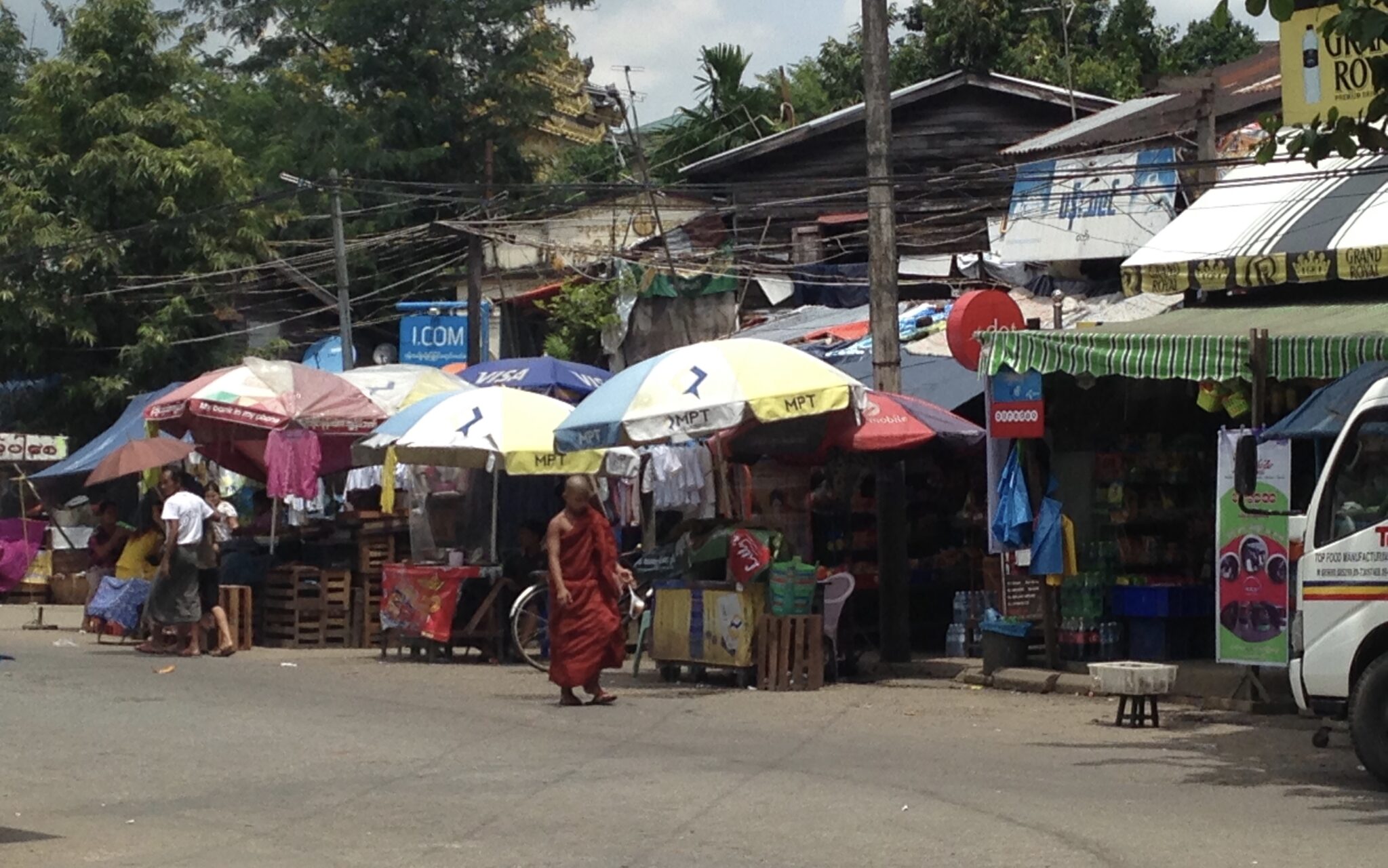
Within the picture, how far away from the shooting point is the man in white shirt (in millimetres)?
18797

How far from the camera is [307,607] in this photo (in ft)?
69.2

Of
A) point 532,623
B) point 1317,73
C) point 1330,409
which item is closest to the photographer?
point 1330,409

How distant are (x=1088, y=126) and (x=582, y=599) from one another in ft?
41.2

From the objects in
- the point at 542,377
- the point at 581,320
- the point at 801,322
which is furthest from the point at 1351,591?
the point at 581,320

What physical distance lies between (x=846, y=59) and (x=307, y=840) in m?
34.8

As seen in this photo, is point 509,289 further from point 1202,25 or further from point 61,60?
point 1202,25

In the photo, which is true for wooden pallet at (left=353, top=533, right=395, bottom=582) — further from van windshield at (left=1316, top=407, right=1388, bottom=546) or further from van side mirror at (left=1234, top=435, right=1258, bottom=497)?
van windshield at (left=1316, top=407, right=1388, bottom=546)

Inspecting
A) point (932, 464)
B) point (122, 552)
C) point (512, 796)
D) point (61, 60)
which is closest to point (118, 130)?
point (61, 60)

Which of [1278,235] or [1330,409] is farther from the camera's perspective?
[1278,235]

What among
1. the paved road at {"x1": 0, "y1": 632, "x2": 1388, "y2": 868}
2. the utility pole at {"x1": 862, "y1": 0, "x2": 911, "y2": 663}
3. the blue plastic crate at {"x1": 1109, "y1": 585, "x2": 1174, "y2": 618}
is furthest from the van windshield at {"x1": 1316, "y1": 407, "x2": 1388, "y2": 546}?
the utility pole at {"x1": 862, "y1": 0, "x2": 911, "y2": 663}

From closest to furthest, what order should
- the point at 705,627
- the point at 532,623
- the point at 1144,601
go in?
1. the point at 1144,601
2. the point at 705,627
3. the point at 532,623

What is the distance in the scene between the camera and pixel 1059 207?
2295 centimetres

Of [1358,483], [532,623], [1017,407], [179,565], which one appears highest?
[1017,407]

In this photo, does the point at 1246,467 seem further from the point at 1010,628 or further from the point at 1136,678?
the point at 1010,628
